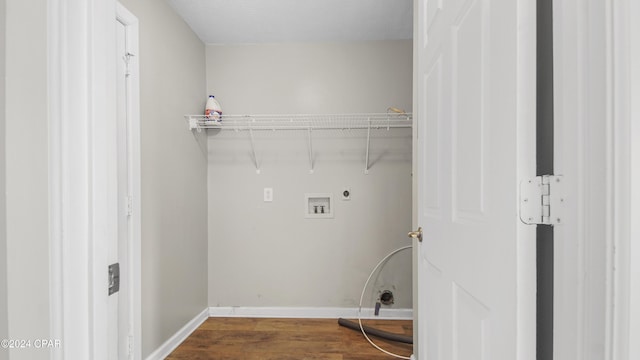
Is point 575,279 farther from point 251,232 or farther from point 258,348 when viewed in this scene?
point 251,232

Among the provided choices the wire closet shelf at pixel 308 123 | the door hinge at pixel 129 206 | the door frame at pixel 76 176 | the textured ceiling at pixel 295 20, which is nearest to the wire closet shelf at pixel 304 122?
the wire closet shelf at pixel 308 123

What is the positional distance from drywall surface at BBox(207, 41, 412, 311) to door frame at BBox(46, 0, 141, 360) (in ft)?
6.87

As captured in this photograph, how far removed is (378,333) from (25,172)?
89.9 inches

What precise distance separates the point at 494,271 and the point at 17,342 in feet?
3.24

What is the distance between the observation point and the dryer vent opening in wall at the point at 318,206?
273cm

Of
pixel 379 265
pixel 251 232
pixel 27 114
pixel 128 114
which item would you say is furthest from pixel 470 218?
pixel 251 232

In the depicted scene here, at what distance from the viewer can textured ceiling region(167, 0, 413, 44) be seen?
7.12 feet

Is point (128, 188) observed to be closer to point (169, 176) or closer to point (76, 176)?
point (169, 176)

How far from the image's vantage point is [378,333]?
230 cm

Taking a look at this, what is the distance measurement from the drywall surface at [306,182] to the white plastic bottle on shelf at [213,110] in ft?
0.57

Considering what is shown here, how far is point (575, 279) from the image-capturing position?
49 centimetres

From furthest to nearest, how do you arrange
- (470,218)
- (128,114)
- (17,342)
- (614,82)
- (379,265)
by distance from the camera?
(379,265) → (128,114) → (470,218) → (17,342) → (614,82)
